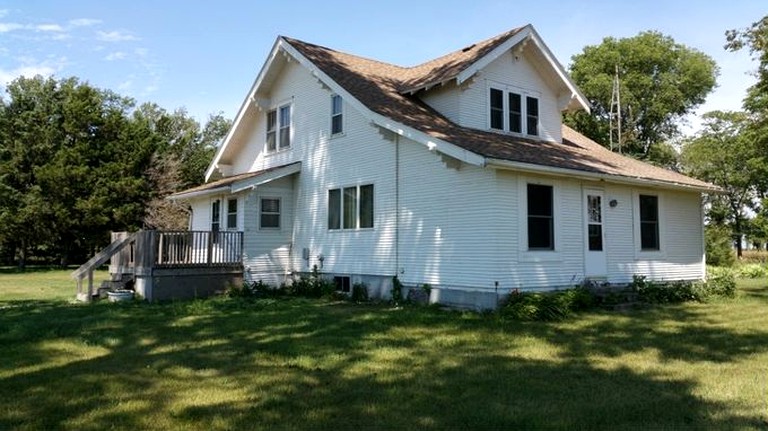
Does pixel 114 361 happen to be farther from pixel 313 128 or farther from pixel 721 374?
pixel 313 128

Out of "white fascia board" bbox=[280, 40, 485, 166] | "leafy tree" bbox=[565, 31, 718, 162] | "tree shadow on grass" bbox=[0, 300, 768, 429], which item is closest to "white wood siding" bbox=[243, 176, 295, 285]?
"white fascia board" bbox=[280, 40, 485, 166]

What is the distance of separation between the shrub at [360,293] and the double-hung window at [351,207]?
58.5 inches

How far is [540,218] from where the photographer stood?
12500 millimetres

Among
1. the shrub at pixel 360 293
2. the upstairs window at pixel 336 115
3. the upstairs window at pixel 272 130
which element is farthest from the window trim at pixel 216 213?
the shrub at pixel 360 293

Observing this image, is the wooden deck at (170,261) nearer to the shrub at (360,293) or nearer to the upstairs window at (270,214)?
the upstairs window at (270,214)

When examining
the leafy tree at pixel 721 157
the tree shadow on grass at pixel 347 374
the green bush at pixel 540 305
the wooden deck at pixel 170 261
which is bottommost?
the tree shadow on grass at pixel 347 374

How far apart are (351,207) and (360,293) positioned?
7.57 ft

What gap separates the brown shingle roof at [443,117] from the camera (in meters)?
12.7

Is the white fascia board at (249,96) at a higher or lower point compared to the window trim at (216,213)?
higher

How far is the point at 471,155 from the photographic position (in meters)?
11.2

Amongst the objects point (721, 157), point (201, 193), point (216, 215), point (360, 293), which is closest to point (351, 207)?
point (360, 293)

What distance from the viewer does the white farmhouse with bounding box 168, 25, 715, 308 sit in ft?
40.0

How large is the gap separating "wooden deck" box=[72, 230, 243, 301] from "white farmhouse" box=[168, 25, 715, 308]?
1.81 ft

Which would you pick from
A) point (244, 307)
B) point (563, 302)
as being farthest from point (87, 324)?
point (563, 302)
